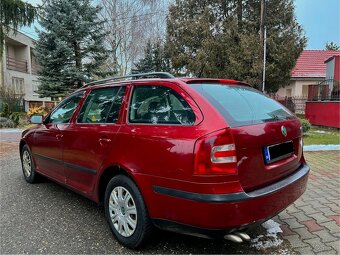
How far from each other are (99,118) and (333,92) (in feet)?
39.1

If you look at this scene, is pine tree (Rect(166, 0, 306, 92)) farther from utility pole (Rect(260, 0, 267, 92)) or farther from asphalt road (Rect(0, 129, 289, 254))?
asphalt road (Rect(0, 129, 289, 254))

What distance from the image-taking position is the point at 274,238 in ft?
11.0

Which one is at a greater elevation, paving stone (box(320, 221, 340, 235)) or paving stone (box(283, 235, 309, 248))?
paving stone (box(320, 221, 340, 235))

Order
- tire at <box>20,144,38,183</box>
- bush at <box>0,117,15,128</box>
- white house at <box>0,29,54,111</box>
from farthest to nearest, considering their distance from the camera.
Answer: white house at <box>0,29,54,111</box>
bush at <box>0,117,15,128</box>
tire at <box>20,144,38,183</box>

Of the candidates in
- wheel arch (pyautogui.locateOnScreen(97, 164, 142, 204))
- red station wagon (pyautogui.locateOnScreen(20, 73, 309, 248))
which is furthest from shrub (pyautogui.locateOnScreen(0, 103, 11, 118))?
wheel arch (pyautogui.locateOnScreen(97, 164, 142, 204))

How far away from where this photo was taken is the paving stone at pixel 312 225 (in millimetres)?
3572

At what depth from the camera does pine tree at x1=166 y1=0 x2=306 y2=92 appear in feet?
56.5

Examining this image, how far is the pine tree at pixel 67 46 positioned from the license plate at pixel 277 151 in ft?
49.4

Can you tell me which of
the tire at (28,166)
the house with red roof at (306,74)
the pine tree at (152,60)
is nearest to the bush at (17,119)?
the pine tree at (152,60)

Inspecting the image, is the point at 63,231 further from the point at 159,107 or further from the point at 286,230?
the point at 286,230

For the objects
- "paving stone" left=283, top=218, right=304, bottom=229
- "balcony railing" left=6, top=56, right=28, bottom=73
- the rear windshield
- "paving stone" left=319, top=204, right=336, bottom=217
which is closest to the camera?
the rear windshield

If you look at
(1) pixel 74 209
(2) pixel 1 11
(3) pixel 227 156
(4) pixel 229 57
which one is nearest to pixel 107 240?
(1) pixel 74 209

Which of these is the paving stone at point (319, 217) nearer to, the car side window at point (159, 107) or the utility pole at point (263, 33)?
the car side window at point (159, 107)

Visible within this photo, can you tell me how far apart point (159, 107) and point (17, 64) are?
31.0 metres
